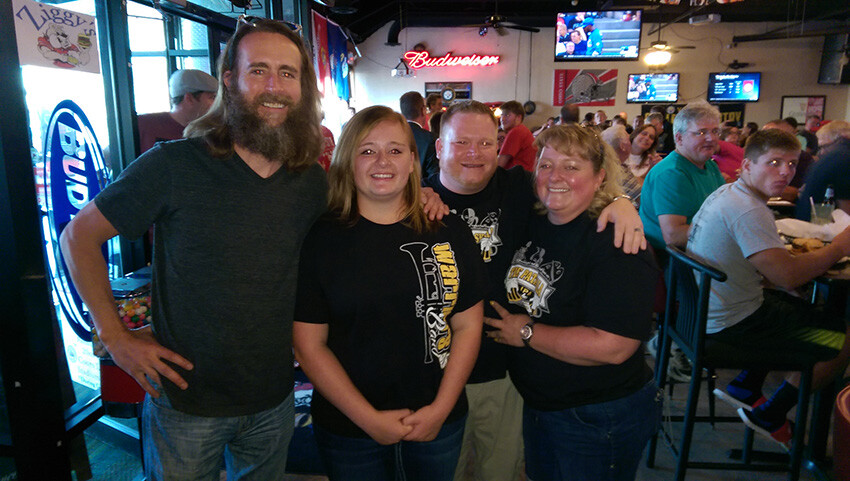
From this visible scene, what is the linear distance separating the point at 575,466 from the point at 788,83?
14.8 meters

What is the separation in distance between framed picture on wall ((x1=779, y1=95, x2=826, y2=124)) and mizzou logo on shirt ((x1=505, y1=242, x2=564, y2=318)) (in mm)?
14267

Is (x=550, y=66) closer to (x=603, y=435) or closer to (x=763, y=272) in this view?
(x=763, y=272)

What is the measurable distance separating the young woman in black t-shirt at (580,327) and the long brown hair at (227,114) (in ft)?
2.61

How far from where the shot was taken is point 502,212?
1.90 m

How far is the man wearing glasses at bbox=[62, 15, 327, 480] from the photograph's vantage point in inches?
54.5

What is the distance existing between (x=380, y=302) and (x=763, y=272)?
1.83 m

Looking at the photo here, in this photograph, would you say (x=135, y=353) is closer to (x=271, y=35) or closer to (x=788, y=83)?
(x=271, y=35)

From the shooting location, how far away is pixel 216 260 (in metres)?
1.41

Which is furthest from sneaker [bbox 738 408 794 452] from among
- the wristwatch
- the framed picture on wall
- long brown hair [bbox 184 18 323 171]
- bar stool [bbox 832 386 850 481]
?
the framed picture on wall

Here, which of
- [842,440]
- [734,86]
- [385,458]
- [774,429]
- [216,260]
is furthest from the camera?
[734,86]

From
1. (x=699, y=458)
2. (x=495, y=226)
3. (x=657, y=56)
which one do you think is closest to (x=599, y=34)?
(x=657, y=56)

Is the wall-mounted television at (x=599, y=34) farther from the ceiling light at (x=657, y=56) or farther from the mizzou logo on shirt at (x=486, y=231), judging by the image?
the mizzou logo on shirt at (x=486, y=231)

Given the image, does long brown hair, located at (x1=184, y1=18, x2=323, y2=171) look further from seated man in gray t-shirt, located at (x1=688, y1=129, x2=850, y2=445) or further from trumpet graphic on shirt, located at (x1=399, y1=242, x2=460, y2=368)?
seated man in gray t-shirt, located at (x1=688, y1=129, x2=850, y2=445)

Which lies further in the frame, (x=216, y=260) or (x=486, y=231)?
(x=486, y=231)
